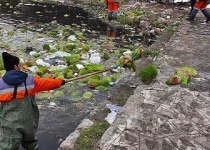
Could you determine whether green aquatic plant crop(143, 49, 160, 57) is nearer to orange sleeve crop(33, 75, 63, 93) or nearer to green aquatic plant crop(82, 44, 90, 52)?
green aquatic plant crop(82, 44, 90, 52)

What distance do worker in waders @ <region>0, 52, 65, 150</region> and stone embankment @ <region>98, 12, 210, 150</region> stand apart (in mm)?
969

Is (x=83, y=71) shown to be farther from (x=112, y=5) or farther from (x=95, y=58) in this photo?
(x=112, y=5)

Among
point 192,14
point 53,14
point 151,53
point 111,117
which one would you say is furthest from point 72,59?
point 53,14

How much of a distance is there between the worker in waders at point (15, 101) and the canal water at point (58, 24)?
3.35ft

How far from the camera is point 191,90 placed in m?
5.45

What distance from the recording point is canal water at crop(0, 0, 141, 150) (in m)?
5.05

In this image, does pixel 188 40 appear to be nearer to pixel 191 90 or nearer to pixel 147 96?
pixel 191 90

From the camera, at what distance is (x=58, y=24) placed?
11.3m

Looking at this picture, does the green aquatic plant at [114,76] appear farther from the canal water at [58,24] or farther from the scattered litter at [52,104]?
the scattered litter at [52,104]

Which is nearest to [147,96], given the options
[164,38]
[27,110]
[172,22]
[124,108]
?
[124,108]

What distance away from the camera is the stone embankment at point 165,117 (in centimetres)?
397

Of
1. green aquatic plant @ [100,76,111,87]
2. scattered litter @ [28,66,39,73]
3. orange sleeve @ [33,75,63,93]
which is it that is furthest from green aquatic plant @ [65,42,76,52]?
orange sleeve @ [33,75,63,93]

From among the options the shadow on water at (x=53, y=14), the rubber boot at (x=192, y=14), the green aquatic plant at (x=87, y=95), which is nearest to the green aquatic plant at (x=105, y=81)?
the green aquatic plant at (x=87, y=95)

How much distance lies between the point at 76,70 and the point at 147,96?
2.28 metres
